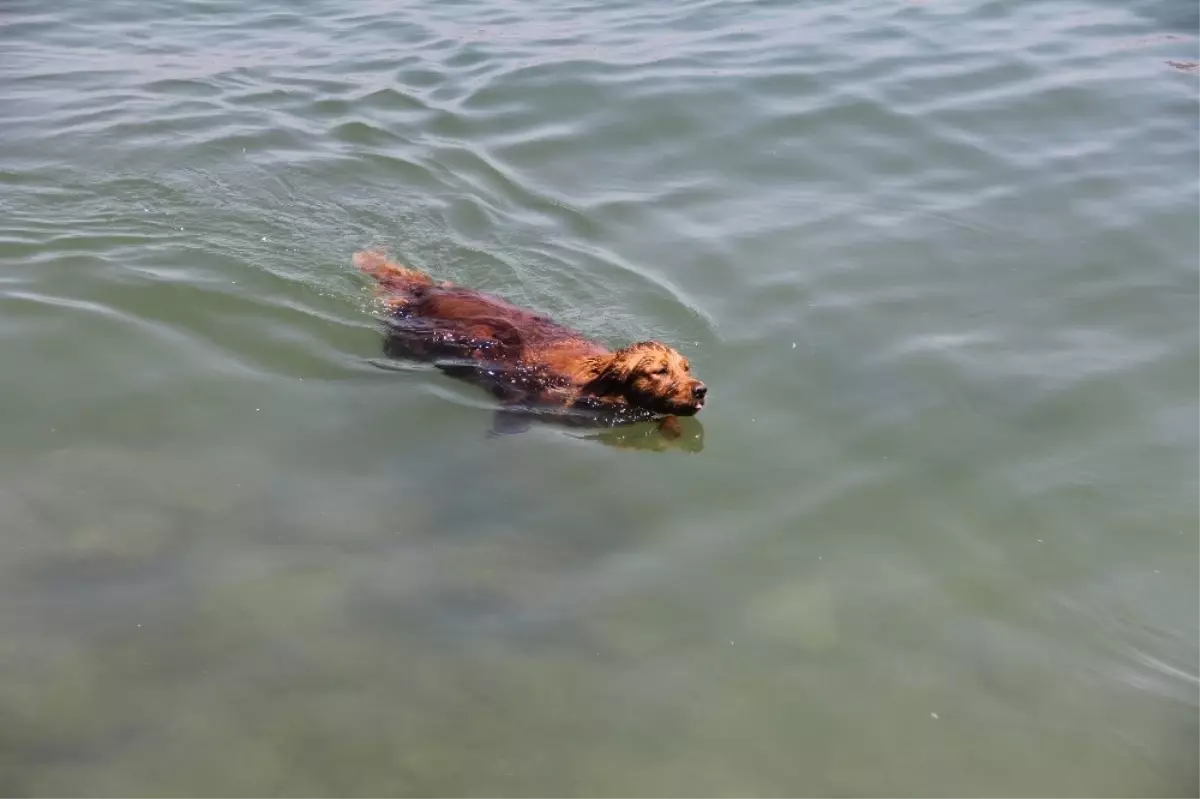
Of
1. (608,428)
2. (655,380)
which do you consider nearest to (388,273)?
(608,428)

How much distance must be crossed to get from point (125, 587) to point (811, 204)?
287 inches

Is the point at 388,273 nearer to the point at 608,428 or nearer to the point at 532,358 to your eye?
the point at 532,358

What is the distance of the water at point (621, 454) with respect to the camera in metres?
4.86

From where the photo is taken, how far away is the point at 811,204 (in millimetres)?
10656

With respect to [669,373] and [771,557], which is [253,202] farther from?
[771,557]

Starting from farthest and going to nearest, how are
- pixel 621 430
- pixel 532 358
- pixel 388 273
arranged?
pixel 388 273, pixel 532 358, pixel 621 430

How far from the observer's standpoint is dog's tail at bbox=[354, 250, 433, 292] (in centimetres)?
876

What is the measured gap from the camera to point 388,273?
352 inches

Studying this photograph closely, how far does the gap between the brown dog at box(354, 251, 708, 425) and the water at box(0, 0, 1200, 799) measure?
12.2 inches

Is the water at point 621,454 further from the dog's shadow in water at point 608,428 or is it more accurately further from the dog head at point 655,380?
the dog head at point 655,380

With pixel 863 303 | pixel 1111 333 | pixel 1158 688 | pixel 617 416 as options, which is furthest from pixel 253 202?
pixel 1158 688

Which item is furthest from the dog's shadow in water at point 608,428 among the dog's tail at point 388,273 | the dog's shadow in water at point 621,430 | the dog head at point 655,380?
the dog's tail at point 388,273

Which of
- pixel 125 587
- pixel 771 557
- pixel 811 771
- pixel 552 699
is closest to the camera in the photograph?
pixel 811 771

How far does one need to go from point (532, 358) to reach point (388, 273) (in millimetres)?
1709
